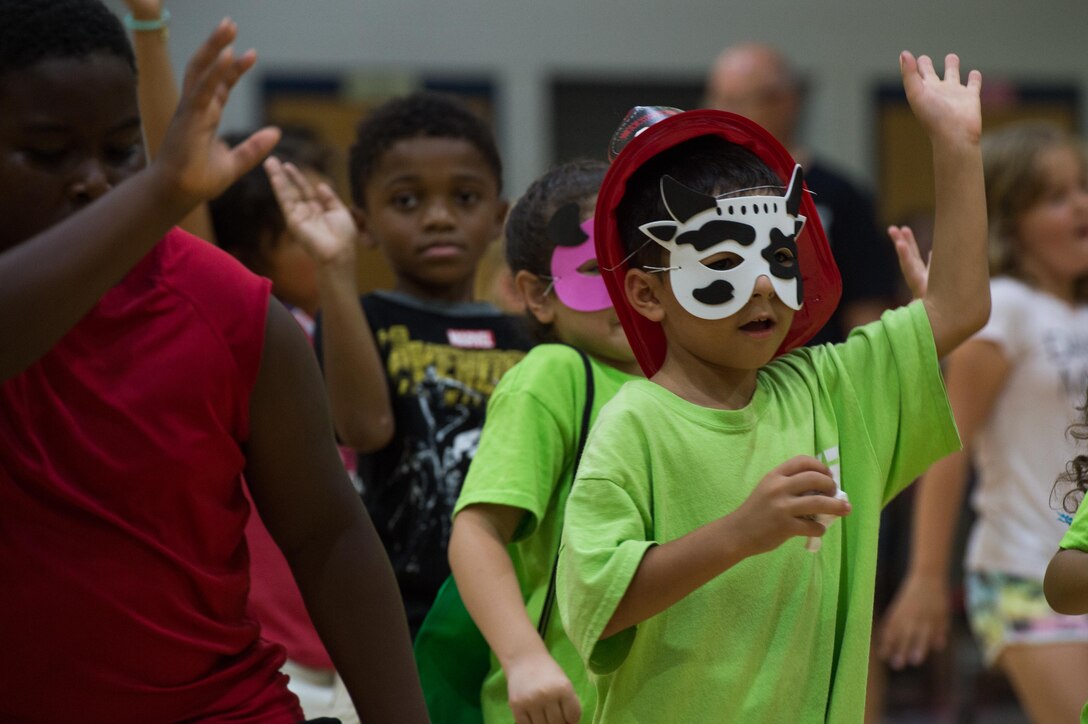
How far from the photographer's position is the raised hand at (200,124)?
1.64m

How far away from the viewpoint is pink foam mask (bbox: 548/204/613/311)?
273 cm

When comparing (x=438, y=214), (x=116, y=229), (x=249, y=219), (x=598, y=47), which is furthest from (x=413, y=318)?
(x=598, y=47)

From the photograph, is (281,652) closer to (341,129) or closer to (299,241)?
(299,241)

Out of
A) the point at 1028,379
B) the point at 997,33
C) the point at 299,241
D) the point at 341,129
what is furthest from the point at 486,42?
the point at 299,241

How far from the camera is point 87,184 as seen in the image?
179 centimetres

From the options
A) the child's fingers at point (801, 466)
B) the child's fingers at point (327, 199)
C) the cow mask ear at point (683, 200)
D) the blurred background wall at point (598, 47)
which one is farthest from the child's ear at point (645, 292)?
the blurred background wall at point (598, 47)

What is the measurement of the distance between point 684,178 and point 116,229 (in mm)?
969

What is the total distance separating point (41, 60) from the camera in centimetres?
181

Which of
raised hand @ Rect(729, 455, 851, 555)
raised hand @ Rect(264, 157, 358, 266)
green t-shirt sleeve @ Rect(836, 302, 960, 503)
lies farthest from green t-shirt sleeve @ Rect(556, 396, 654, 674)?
raised hand @ Rect(264, 157, 358, 266)

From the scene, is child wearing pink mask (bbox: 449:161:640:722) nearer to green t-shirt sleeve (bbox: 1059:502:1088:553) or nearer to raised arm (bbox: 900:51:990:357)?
raised arm (bbox: 900:51:990:357)

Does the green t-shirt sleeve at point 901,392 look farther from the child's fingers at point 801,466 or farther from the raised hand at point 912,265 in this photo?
the child's fingers at point 801,466

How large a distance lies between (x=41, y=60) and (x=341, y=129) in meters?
7.87

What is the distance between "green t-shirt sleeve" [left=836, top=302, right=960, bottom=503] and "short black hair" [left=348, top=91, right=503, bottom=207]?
1.40 meters

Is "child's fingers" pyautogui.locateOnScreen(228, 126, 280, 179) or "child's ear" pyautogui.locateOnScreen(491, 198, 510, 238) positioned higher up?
"child's fingers" pyautogui.locateOnScreen(228, 126, 280, 179)
